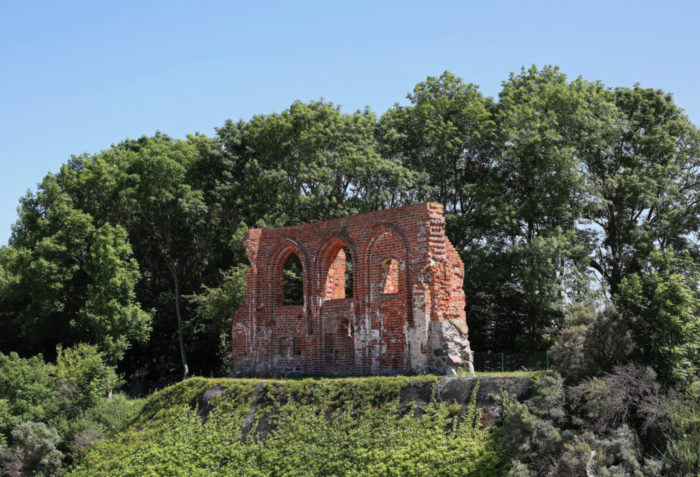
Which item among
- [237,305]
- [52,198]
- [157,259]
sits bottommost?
[237,305]

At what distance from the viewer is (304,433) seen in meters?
16.4

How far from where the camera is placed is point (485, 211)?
28422 mm

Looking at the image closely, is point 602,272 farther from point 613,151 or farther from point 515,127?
point 515,127

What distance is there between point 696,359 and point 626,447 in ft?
7.89

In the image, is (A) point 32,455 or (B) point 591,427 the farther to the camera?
(A) point 32,455

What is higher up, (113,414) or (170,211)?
(170,211)

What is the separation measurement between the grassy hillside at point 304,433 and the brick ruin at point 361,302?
2.41 meters

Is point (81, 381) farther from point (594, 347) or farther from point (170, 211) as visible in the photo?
point (594, 347)

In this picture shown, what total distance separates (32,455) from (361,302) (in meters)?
10.9

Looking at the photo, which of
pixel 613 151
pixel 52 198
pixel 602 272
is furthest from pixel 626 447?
pixel 52 198

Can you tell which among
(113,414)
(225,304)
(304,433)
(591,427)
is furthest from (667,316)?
(225,304)

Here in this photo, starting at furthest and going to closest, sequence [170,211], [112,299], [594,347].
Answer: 1. [170,211]
2. [112,299]
3. [594,347]

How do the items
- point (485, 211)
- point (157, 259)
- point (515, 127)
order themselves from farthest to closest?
point (157, 259) → point (485, 211) → point (515, 127)

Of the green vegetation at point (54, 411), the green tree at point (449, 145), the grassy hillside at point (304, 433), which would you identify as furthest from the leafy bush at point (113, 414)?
the green tree at point (449, 145)
